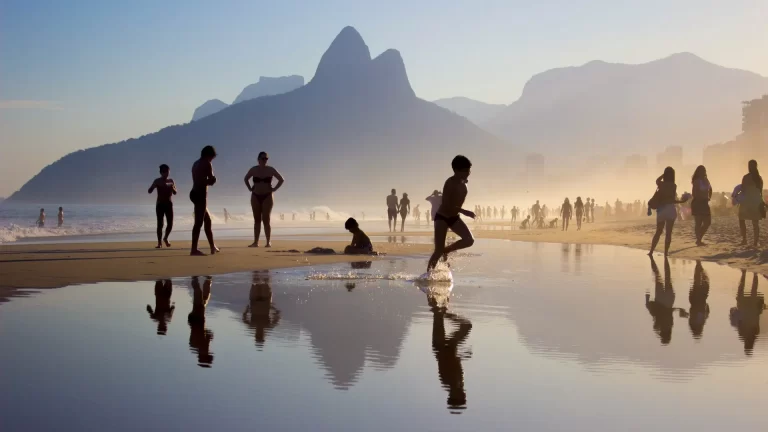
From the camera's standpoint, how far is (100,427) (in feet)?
11.6

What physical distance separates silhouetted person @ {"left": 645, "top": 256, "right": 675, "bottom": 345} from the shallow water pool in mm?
36

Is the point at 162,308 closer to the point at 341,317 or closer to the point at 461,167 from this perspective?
the point at 341,317

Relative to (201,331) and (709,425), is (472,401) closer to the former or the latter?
(709,425)

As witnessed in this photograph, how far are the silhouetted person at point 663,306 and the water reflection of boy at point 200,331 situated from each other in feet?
12.6

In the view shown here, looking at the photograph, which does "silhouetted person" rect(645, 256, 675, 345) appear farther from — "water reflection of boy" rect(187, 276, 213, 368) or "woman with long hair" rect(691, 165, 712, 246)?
"woman with long hair" rect(691, 165, 712, 246)

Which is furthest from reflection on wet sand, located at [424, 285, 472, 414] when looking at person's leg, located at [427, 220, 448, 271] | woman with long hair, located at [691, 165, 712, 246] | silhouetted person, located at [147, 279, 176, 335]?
woman with long hair, located at [691, 165, 712, 246]

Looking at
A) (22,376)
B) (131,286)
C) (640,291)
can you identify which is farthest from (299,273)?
(22,376)

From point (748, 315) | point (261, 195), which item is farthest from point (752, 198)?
point (261, 195)

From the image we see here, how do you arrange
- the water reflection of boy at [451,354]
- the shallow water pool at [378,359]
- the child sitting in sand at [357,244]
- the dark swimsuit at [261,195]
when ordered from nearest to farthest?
1. the shallow water pool at [378,359]
2. the water reflection of boy at [451,354]
3. the child sitting in sand at [357,244]
4. the dark swimsuit at [261,195]

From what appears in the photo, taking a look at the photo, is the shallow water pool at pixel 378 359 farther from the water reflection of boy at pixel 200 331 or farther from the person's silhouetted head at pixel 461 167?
the person's silhouetted head at pixel 461 167

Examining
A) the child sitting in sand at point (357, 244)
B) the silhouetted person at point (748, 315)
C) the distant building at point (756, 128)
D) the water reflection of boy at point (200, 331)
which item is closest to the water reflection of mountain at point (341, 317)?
the water reflection of boy at point (200, 331)

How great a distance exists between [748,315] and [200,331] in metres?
5.90

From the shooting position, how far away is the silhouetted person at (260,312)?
633 centimetres

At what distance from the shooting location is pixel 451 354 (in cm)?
550
